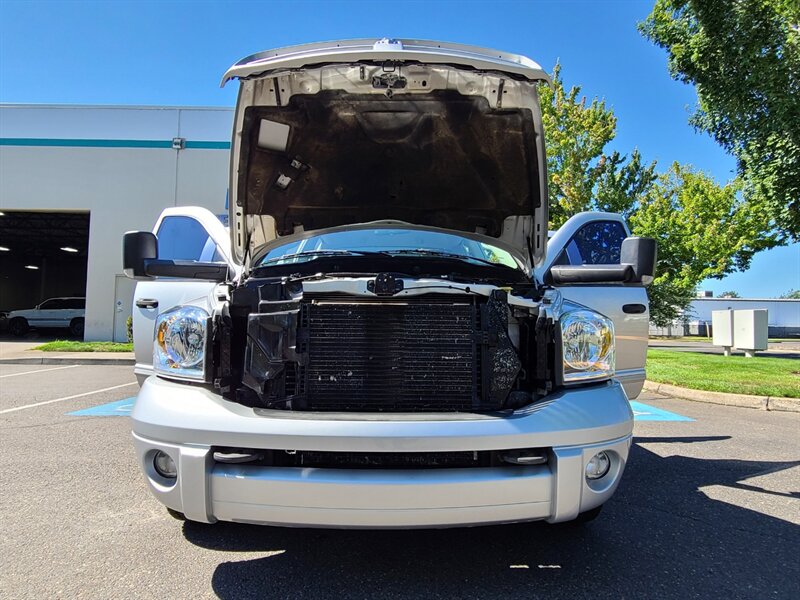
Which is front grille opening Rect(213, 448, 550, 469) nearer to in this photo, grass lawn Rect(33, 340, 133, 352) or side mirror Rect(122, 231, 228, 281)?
side mirror Rect(122, 231, 228, 281)

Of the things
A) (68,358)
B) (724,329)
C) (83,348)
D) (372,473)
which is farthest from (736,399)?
(83,348)

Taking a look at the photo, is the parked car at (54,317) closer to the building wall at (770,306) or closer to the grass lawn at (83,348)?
the grass lawn at (83,348)

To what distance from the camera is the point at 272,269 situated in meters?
2.95

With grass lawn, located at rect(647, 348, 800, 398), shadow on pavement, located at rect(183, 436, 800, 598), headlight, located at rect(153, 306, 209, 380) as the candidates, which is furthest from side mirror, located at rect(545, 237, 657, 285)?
grass lawn, located at rect(647, 348, 800, 398)

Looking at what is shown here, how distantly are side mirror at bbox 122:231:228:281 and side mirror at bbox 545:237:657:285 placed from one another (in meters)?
2.15

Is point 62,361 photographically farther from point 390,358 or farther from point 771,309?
point 771,309

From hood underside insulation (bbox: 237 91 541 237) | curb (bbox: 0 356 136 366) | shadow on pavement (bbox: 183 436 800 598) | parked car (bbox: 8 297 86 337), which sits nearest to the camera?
shadow on pavement (bbox: 183 436 800 598)

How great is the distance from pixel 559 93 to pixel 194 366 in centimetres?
1778

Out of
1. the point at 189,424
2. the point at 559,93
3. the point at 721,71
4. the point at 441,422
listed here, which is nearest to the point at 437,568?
the point at 441,422

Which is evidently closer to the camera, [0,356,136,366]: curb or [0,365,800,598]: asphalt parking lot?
[0,365,800,598]: asphalt parking lot

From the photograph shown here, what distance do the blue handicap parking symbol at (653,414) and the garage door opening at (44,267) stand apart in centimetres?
2069

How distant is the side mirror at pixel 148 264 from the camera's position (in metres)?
2.99

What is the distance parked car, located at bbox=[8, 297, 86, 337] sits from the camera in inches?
956

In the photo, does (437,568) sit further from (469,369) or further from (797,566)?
(797,566)
